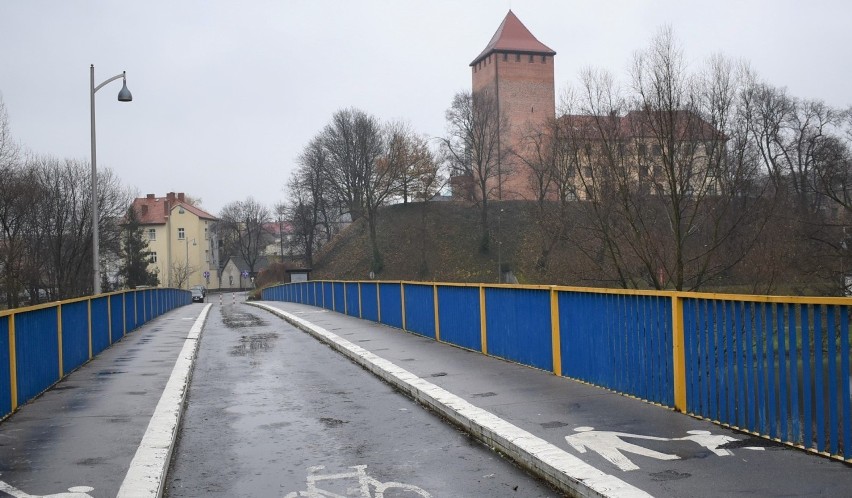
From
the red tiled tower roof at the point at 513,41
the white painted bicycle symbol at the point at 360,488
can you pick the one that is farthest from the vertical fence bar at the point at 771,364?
the red tiled tower roof at the point at 513,41

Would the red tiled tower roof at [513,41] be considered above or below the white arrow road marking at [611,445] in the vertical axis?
above

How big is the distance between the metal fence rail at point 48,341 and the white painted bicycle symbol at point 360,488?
14.6 feet

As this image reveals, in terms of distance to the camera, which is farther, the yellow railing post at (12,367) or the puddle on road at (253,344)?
the puddle on road at (253,344)

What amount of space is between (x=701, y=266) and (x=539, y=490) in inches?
1051

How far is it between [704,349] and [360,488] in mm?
3760

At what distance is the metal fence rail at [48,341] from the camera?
9.28 meters

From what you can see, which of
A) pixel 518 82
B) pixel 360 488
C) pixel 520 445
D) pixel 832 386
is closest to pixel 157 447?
pixel 360 488

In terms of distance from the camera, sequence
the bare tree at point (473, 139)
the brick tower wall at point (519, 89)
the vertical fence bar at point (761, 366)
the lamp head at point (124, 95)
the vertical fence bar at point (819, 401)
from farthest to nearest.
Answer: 1. the brick tower wall at point (519, 89)
2. the bare tree at point (473, 139)
3. the lamp head at point (124, 95)
4. the vertical fence bar at point (761, 366)
5. the vertical fence bar at point (819, 401)

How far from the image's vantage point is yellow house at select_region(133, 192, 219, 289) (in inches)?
4734

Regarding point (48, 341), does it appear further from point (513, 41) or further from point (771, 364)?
point (513, 41)

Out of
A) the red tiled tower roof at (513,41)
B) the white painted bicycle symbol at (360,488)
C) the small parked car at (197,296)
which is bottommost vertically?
the small parked car at (197,296)

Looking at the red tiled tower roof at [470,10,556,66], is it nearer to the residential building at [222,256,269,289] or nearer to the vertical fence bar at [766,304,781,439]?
the residential building at [222,256,269,289]

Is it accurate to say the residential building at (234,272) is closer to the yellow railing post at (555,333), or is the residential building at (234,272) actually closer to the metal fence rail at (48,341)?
the metal fence rail at (48,341)

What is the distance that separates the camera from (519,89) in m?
A: 97.1
